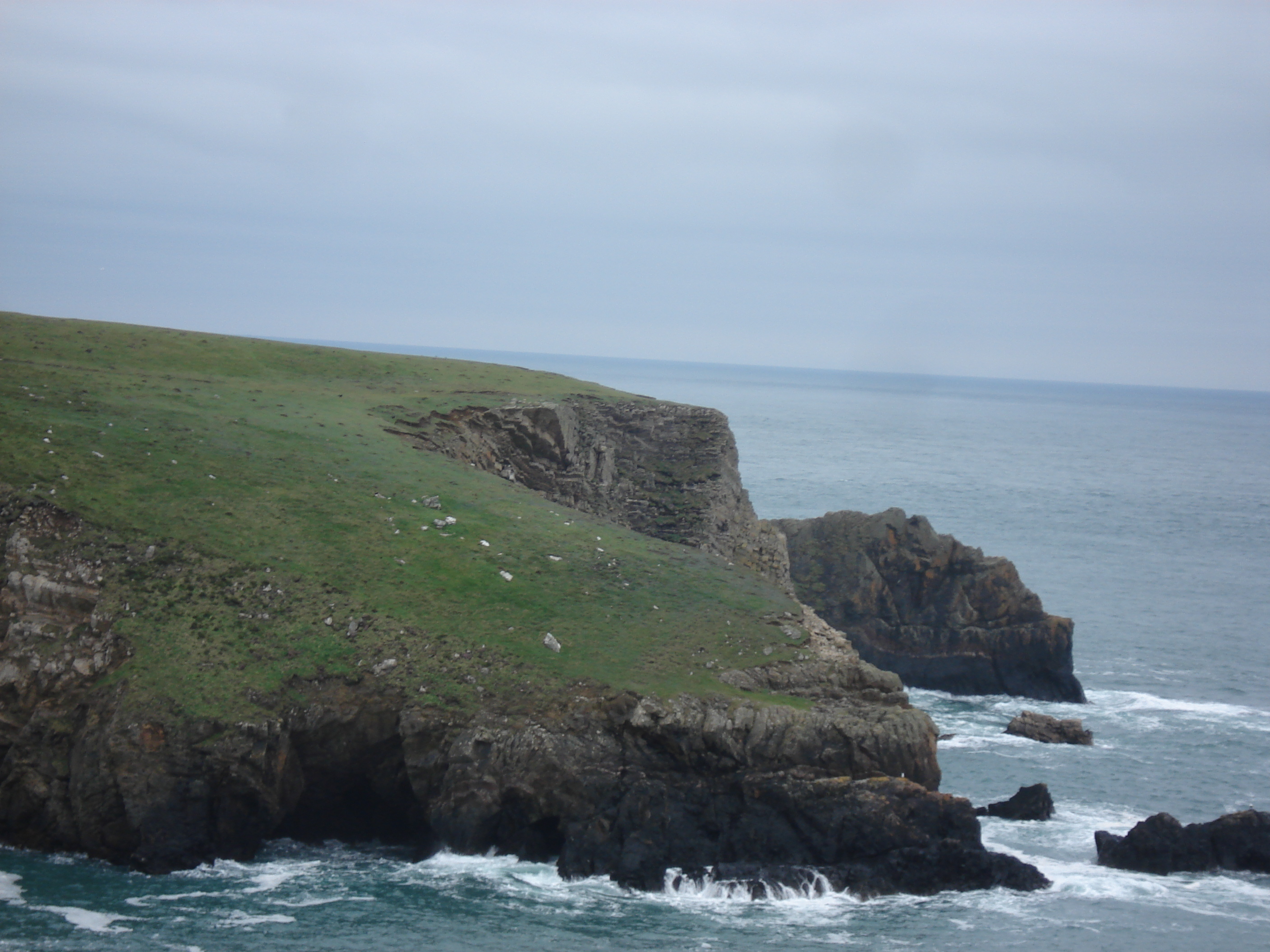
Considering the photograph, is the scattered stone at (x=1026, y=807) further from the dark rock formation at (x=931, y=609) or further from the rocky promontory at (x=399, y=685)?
the dark rock formation at (x=931, y=609)

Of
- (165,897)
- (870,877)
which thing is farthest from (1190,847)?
(165,897)

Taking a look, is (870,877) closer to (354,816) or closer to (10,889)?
(354,816)

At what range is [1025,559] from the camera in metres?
102

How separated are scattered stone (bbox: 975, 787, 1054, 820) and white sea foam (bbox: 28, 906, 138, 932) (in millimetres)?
28658

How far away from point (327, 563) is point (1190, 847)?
30.9 m

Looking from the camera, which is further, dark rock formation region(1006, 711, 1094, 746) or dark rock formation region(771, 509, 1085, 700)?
dark rock formation region(771, 509, 1085, 700)

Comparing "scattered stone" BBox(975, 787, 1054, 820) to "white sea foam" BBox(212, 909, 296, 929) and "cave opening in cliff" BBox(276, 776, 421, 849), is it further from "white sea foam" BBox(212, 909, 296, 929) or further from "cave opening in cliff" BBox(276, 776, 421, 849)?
"white sea foam" BBox(212, 909, 296, 929)

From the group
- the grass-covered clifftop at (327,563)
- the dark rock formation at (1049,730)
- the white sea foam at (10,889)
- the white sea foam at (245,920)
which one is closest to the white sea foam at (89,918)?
the white sea foam at (10,889)

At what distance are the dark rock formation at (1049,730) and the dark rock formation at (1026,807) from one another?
11.5 metres

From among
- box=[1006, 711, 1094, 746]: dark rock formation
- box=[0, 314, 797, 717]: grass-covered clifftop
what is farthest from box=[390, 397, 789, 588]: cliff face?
box=[1006, 711, 1094, 746]: dark rock formation

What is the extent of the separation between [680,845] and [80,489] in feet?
79.9

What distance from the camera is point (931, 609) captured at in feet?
220

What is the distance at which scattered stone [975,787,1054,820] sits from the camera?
4194 centimetres

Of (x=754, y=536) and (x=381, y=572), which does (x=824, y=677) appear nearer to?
(x=381, y=572)
